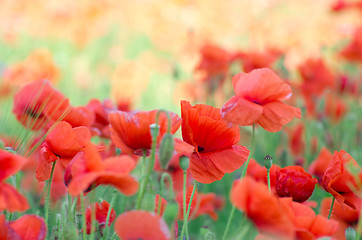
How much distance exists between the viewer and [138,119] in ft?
2.07

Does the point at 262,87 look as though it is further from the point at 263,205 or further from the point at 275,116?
the point at 263,205

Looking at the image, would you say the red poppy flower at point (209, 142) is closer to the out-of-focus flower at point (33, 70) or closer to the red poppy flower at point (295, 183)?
the red poppy flower at point (295, 183)

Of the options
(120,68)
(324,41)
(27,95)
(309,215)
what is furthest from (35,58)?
(324,41)

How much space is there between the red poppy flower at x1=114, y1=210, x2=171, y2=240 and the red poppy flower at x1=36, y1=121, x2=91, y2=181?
0.52ft

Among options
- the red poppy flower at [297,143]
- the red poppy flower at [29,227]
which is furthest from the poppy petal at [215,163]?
the red poppy flower at [297,143]

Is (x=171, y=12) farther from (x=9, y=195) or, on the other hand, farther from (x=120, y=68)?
(x=9, y=195)

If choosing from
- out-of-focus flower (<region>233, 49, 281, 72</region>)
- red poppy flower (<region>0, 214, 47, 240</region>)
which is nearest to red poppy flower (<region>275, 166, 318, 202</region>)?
red poppy flower (<region>0, 214, 47, 240</region>)

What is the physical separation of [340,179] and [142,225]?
1.08 ft

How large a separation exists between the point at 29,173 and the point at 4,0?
278cm

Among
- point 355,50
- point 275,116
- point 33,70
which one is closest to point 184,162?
point 275,116

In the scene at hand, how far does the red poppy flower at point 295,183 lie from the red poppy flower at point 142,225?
0.86 feet

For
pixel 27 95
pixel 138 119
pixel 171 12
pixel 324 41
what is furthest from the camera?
pixel 171 12

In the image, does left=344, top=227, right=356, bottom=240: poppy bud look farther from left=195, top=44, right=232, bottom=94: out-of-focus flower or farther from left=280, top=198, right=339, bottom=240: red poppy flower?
left=195, top=44, right=232, bottom=94: out-of-focus flower

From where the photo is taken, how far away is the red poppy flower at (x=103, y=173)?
20.1 inches
